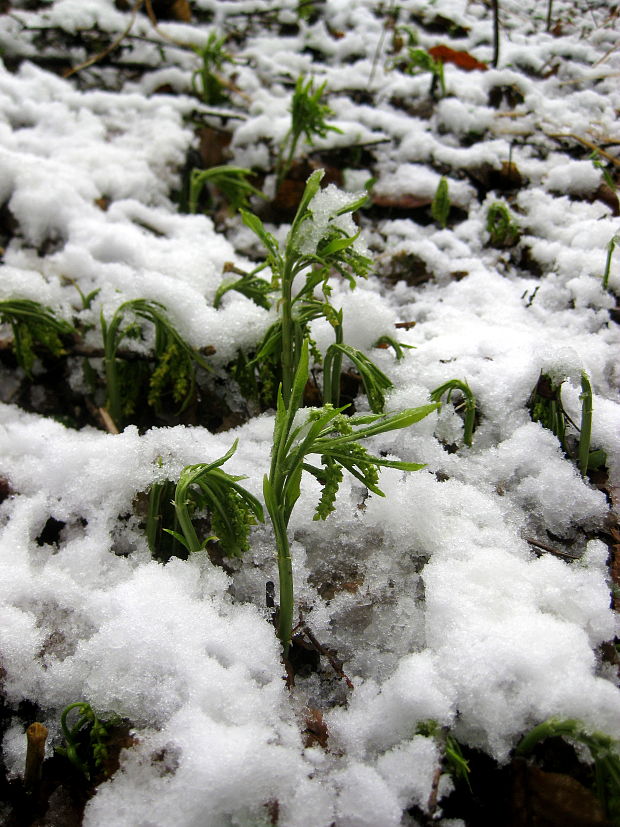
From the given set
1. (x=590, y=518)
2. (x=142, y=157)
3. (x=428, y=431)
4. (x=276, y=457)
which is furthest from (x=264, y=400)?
(x=142, y=157)

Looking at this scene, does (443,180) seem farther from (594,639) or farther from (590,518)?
(594,639)

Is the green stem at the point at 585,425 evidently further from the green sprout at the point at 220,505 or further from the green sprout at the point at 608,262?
the green sprout at the point at 220,505

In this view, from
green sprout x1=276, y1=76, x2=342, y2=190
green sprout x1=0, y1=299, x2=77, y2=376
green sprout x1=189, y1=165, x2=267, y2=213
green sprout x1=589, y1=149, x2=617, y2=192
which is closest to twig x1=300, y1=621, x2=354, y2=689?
green sprout x1=0, y1=299, x2=77, y2=376

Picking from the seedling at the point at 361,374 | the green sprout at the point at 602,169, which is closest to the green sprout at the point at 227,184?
the seedling at the point at 361,374

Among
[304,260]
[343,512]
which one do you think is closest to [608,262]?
[304,260]

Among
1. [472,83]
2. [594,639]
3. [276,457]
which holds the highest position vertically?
[472,83]

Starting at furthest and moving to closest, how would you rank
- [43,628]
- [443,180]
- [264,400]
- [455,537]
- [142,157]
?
[142,157]
[443,180]
[264,400]
[455,537]
[43,628]
